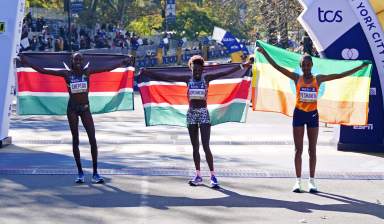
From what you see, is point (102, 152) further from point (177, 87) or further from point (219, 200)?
point (219, 200)

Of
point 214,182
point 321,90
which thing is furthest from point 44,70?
point 321,90

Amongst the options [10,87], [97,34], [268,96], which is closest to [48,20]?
[97,34]

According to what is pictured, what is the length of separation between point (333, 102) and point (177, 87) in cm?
263

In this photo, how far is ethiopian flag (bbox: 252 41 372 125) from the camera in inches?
441

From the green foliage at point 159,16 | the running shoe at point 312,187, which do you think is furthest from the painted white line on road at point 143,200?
the green foliage at point 159,16

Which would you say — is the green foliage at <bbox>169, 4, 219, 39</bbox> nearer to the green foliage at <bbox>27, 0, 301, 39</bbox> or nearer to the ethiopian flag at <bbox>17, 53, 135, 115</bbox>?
the green foliage at <bbox>27, 0, 301, 39</bbox>

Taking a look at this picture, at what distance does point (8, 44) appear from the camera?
12.8 m

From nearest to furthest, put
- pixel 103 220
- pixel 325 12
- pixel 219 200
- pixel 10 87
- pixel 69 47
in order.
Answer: pixel 103 220 < pixel 219 200 < pixel 325 12 < pixel 10 87 < pixel 69 47

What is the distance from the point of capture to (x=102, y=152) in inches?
513

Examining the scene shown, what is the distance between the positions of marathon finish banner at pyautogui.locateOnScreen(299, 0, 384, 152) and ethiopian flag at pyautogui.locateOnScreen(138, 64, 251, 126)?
1.97 m

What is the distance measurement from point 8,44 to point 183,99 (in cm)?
374

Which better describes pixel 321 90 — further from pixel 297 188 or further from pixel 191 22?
pixel 191 22

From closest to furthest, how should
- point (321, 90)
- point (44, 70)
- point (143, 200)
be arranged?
point (143, 200), point (44, 70), point (321, 90)

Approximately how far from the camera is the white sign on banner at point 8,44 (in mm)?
12773
